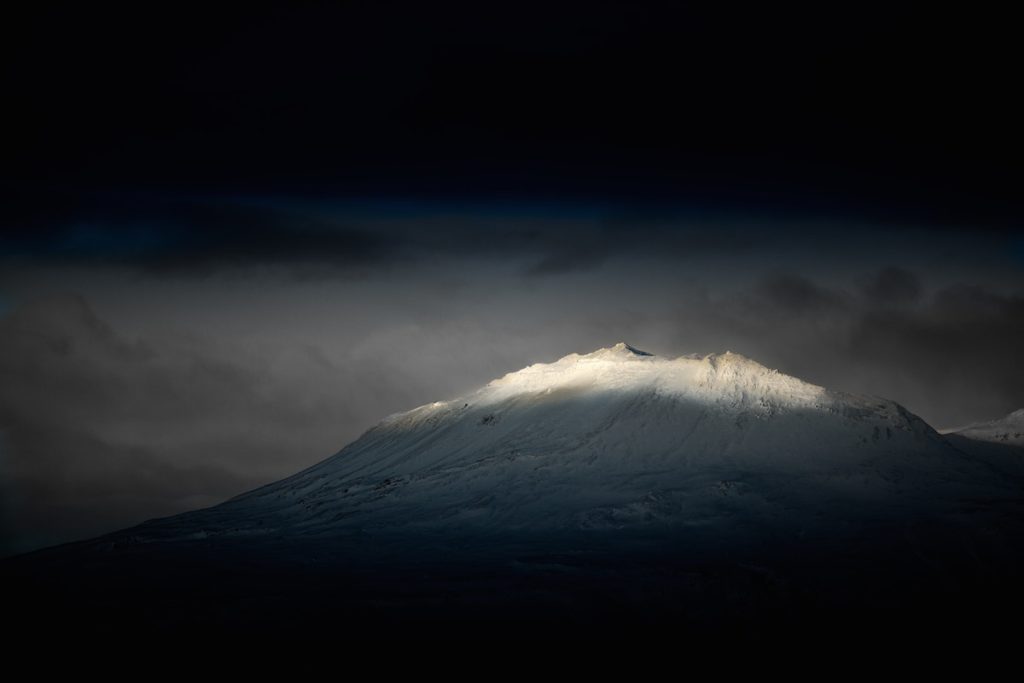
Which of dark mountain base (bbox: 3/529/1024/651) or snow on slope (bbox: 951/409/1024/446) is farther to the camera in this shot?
snow on slope (bbox: 951/409/1024/446)

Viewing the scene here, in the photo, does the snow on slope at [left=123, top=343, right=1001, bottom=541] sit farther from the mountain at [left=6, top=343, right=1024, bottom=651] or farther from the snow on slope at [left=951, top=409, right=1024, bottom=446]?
the snow on slope at [left=951, top=409, right=1024, bottom=446]

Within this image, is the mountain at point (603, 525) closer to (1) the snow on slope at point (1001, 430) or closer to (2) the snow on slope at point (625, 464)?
(2) the snow on slope at point (625, 464)

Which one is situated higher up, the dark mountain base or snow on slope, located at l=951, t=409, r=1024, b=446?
snow on slope, located at l=951, t=409, r=1024, b=446

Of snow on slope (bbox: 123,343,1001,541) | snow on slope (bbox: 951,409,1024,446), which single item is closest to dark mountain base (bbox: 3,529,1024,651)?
snow on slope (bbox: 123,343,1001,541)

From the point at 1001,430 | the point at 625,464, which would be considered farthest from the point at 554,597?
the point at 1001,430

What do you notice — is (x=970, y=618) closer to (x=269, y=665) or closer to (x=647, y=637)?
(x=647, y=637)

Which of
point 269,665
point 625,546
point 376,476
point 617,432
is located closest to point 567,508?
point 625,546
